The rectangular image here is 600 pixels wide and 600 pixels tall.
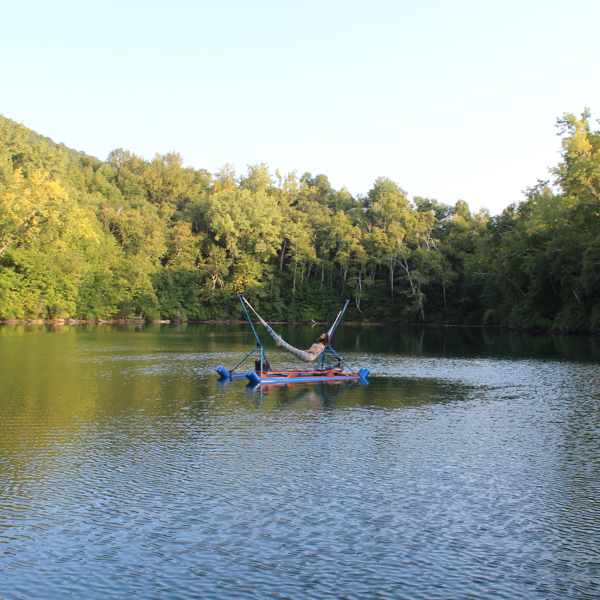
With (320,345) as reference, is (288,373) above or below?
below

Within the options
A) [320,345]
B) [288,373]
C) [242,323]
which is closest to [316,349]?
[320,345]

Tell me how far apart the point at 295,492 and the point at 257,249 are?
71019mm

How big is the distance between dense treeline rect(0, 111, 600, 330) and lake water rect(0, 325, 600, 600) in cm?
4099

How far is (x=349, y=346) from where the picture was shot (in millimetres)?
42781

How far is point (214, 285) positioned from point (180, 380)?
58.2m

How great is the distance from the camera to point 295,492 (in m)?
10.6

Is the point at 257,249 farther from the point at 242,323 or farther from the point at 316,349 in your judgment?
the point at 316,349

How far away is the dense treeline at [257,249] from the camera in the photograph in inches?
2314

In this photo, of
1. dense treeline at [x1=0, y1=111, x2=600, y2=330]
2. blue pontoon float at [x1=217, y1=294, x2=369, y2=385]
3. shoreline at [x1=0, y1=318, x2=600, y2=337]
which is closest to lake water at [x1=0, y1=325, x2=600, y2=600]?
blue pontoon float at [x1=217, y1=294, x2=369, y2=385]

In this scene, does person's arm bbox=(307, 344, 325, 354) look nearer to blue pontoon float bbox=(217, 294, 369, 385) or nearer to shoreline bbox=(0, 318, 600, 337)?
blue pontoon float bbox=(217, 294, 369, 385)

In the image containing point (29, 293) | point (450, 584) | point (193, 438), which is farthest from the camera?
point (29, 293)

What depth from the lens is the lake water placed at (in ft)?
24.7

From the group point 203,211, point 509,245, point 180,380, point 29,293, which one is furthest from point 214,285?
point 180,380

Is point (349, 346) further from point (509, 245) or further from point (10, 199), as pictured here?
point (10, 199)
